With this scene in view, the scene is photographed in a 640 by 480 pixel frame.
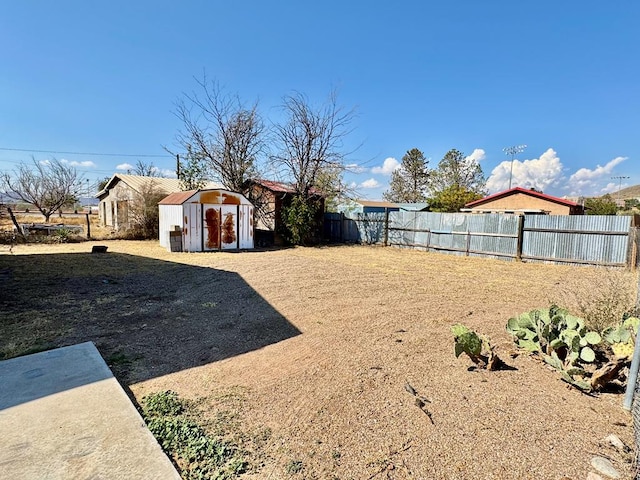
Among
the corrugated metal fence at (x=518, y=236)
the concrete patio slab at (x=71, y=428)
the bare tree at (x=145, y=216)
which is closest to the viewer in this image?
the concrete patio slab at (x=71, y=428)

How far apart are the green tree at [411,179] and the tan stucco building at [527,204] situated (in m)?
14.9

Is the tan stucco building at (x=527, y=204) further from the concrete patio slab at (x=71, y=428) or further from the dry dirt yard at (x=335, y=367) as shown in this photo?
the concrete patio slab at (x=71, y=428)

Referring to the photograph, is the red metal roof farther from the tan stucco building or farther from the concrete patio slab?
the tan stucco building

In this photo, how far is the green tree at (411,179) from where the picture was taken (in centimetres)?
3675

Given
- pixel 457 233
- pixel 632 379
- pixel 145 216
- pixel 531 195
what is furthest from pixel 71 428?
pixel 531 195

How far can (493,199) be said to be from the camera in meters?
22.0

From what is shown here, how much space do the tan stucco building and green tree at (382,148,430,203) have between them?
1488cm

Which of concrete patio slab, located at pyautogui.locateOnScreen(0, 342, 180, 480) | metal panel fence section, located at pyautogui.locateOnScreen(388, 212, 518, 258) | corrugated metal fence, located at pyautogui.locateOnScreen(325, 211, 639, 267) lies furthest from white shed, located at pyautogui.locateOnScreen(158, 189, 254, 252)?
concrete patio slab, located at pyautogui.locateOnScreen(0, 342, 180, 480)

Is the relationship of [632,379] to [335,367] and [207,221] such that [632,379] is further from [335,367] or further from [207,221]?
[207,221]

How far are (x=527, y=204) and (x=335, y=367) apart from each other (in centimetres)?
2156

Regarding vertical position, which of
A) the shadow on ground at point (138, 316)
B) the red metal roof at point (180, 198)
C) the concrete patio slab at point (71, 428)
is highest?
the red metal roof at point (180, 198)

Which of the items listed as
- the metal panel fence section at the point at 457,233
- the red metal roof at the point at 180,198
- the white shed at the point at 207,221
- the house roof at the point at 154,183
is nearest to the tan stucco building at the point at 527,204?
the metal panel fence section at the point at 457,233

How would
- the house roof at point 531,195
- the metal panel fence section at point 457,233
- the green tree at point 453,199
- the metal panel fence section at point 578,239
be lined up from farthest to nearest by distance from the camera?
the green tree at point 453,199 < the house roof at point 531,195 < the metal panel fence section at point 457,233 < the metal panel fence section at point 578,239

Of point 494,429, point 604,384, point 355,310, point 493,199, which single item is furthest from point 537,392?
point 493,199
